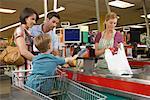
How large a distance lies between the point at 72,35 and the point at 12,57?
196 centimetres

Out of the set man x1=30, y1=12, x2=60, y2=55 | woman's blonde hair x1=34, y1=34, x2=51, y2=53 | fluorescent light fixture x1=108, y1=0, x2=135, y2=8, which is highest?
fluorescent light fixture x1=108, y1=0, x2=135, y2=8

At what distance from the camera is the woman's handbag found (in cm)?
250

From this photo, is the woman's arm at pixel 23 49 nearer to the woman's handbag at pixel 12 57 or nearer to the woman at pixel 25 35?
the woman at pixel 25 35

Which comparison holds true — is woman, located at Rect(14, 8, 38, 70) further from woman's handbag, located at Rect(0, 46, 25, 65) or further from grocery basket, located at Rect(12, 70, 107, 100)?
grocery basket, located at Rect(12, 70, 107, 100)

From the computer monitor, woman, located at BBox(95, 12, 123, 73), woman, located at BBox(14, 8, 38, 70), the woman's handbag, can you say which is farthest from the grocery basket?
the computer monitor

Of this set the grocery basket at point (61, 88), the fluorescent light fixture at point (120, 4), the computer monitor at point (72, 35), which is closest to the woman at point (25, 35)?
the grocery basket at point (61, 88)

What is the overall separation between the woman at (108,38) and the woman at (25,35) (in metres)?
0.70

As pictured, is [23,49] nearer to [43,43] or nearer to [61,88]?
[43,43]

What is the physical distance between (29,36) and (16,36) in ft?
0.65

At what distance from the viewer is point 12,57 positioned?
99.9 inches

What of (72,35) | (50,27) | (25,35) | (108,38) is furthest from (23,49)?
(72,35)

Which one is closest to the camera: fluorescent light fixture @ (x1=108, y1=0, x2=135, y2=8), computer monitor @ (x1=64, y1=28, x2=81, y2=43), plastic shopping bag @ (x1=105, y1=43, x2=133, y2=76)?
plastic shopping bag @ (x1=105, y1=43, x2=133, y2=76)

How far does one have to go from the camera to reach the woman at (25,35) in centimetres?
238

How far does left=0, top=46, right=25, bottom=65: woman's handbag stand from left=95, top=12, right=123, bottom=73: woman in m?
0.79
